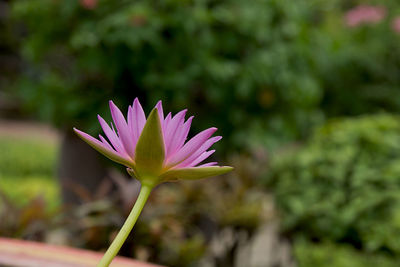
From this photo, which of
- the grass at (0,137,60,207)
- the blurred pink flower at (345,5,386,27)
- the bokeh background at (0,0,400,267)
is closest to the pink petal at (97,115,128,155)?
the bokeh background at (0,0,400,267)

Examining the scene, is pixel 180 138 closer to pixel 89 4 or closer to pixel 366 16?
pixel 89 4

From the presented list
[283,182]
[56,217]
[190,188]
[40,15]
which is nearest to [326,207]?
[283,182]

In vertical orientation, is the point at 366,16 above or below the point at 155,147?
above

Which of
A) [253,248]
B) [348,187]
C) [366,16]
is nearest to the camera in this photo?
[348,187]

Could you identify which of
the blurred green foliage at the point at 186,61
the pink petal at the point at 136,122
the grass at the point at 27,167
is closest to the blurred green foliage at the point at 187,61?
the blurred green foliage at the point at 186,61

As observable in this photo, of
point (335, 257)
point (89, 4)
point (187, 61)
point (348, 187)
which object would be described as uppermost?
point (89, 4)

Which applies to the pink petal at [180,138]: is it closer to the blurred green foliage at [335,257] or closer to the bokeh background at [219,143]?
the bokeh background at [219,143]

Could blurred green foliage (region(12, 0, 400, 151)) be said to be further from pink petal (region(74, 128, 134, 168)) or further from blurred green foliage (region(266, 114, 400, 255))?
pink petal (region(74, 128, 134, 168))

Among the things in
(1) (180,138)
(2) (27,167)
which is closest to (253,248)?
(1) (180,138)
